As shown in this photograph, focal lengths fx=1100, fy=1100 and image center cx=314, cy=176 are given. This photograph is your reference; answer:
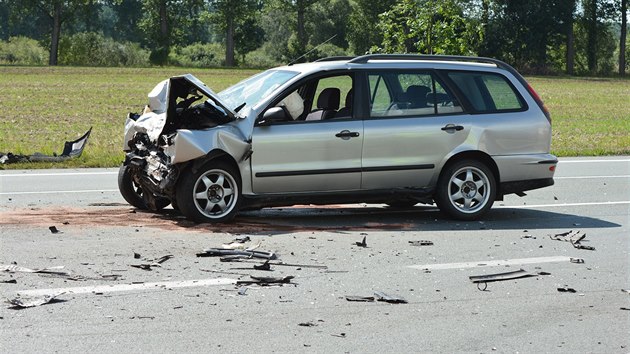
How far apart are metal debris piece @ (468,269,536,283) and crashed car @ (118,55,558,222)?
9.09 ft

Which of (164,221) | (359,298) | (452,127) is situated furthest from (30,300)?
(452,127)

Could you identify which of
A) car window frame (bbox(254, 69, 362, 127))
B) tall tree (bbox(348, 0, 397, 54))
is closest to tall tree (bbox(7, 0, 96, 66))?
tall tree (bbox(348, 0, 397, 54))

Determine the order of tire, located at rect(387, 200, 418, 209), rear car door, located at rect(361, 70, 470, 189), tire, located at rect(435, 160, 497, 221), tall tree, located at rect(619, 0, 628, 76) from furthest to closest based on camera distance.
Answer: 1. tall tree, located at rect(619, 0, 628, 76)
2. tire, located at rect(387, 200, 418, 209)
3. tire, located at rect(435, 160, 497, 221)
4. rear car door, located at rect(361, 70, 470, 189)

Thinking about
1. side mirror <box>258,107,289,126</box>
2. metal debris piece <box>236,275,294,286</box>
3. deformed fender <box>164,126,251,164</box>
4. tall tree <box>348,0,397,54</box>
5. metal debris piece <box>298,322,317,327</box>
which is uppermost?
tall tree <box>348,0,397,54</box>

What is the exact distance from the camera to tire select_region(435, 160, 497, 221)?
11.3 m

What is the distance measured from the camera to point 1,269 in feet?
27.1

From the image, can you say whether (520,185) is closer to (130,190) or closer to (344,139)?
(344,139)

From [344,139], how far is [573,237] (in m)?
2.41

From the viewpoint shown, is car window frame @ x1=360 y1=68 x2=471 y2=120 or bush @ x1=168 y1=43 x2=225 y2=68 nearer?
car window frame @ x1=360 y1=68 x2=471 y2=120

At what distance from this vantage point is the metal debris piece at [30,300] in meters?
7.16

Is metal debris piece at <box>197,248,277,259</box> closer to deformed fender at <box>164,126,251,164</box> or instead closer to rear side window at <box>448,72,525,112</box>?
deformed fender at <box>164,126,251,164</box>

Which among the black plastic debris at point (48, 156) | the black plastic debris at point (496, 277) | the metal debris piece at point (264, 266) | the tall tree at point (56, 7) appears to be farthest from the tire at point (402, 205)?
the tall tree at point (56, 7)

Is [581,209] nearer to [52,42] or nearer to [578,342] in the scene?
[578,342]

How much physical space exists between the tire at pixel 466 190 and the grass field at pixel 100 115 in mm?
7190
